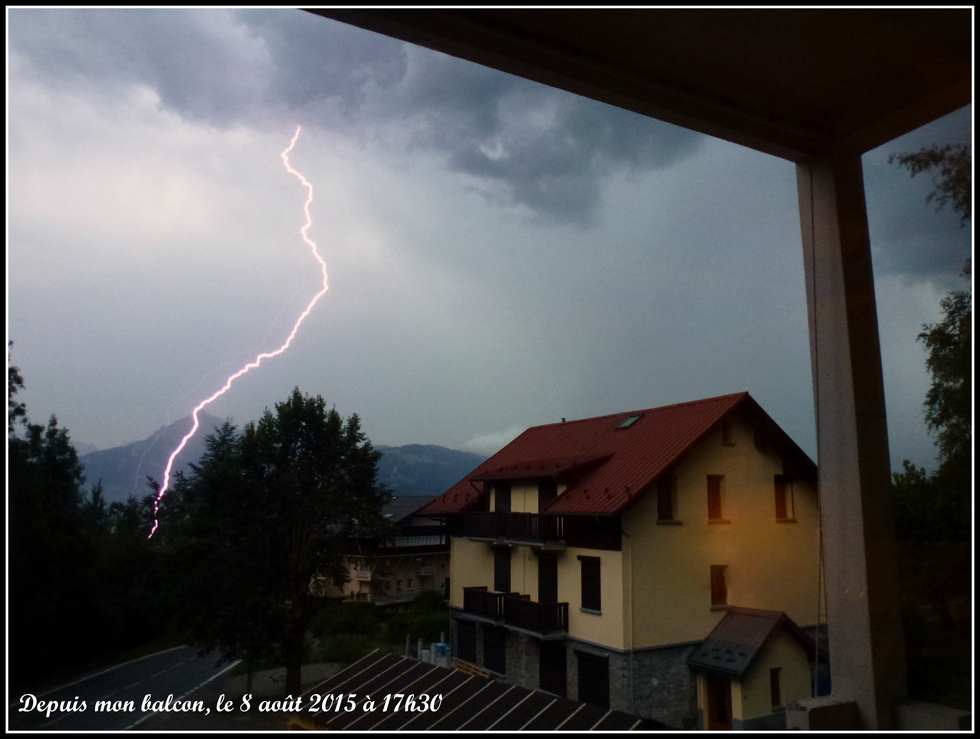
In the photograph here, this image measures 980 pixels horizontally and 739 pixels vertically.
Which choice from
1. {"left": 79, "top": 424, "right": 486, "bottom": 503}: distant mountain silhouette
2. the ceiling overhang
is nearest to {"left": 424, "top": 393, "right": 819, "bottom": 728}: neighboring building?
{"left": 79, "top": 424, "right": 486, "bottom": 503}: distant mountain silhouette

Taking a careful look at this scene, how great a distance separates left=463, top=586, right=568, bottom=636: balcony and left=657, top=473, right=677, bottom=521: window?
1.31 metres

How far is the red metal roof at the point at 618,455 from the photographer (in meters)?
4.97

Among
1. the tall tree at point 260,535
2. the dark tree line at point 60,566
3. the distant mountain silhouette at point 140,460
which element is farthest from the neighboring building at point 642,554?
the dark tree line at point 60,566

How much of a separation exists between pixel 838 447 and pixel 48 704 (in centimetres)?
263

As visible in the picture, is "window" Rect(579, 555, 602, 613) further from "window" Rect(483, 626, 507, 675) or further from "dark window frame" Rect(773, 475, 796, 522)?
"dark window frame" Rect(773, 475, 796, 522)

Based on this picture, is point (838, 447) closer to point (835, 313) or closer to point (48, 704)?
point (835, 313)

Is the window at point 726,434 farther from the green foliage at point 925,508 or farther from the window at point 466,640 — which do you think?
the window at point 466,640

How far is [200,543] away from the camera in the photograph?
2730 millimetres

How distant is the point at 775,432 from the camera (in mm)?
5402

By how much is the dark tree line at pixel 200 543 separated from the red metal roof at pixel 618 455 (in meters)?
1.84

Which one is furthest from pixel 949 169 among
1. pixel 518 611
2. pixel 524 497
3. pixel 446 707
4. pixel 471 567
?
pixel 471 567

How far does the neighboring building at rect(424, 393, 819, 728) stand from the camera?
4516 mm

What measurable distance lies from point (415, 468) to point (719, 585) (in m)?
2.42

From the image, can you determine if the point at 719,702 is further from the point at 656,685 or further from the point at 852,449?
the point at 852,449
